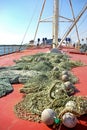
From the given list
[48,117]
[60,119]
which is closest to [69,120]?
[60,119]

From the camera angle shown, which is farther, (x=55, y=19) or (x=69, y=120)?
(x=55, y=19)

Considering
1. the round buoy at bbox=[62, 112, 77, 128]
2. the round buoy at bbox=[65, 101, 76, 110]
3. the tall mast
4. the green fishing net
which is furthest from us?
the tall mast

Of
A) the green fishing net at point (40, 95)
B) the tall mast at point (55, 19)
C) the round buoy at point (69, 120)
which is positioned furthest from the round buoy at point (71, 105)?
the tall mast at point (55, 19)

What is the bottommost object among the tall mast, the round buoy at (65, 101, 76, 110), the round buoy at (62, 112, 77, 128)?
the round buoy at (62, 112, 77, 128)

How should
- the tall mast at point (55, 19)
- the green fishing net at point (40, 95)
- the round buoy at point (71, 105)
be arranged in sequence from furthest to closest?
the tall mast at point (55, 19), the green fishing net at point (40, 95), the round buoy at point (71, 105)

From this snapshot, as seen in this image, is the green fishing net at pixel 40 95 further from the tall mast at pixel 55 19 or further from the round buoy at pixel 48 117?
the tall mast at pixel 55 19

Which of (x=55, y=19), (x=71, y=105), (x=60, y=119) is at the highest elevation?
(x=55, y=19)

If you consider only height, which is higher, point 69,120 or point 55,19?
point 55,19

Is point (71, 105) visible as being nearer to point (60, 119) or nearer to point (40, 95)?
point (60, 119)

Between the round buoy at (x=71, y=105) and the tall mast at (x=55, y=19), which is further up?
the tall mast at (x=55, y=19)

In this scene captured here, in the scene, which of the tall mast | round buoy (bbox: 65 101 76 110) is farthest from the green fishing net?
the tall mast

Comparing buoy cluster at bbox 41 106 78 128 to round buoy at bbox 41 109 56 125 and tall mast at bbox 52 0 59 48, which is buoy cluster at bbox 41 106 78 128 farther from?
tall mast at bbox 52 0 59 48

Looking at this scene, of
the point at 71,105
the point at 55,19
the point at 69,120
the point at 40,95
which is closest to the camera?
the point at 69,120

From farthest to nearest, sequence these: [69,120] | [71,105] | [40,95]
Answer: [40,95]
[71,105]
[69,120]
